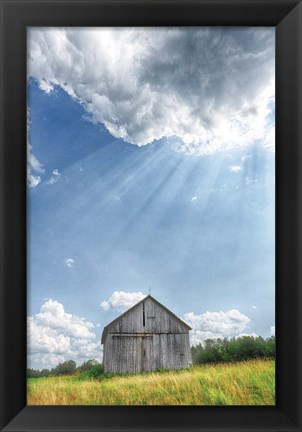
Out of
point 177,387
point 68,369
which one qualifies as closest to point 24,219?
point 68,369

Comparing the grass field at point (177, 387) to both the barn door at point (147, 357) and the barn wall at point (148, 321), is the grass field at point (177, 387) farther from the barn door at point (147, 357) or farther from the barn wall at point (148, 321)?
the barn wall at point (148, 321)

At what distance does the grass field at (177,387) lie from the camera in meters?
1.02

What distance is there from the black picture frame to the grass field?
0.03 meters

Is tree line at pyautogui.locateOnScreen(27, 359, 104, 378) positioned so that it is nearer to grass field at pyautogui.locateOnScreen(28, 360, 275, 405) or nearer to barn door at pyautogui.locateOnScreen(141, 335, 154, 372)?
grass field at pyautogui.locateOnScreen(28, 360, 275, 405)

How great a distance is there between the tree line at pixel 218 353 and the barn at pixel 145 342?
3 cm

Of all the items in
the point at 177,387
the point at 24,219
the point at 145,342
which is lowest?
the point at 177,387

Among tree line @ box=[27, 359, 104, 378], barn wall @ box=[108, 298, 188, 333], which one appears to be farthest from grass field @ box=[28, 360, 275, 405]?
barn wall @ box=[108, 298, 188, 333]

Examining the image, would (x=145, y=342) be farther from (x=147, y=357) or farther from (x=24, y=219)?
(x=24, y=219)

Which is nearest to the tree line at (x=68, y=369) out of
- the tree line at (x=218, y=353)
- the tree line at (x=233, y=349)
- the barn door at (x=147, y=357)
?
the tree line at (x=218, y=353)

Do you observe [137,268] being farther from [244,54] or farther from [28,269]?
[244,54]

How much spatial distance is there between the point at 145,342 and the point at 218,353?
0.20 metres

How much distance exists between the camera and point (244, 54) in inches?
42.8

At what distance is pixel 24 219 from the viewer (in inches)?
39.3

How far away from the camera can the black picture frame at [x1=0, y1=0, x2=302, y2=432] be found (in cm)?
97
